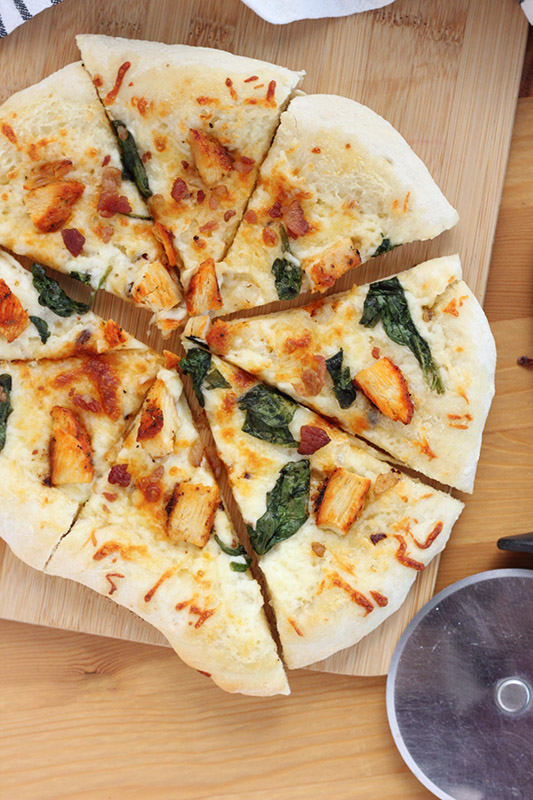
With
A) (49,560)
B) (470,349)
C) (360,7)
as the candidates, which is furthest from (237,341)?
(360,7)

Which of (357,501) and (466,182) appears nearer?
(357,501)

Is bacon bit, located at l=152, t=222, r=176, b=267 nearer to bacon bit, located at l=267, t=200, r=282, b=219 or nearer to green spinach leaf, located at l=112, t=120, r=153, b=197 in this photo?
green spinach leaf, located at l=112, t=120, r=153, b=197

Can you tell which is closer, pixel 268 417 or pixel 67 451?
pixel 67 451

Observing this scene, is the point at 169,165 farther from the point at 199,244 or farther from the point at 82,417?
the point at 82,417

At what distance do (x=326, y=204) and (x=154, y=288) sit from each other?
1.10m

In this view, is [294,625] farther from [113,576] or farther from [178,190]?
[178,190]

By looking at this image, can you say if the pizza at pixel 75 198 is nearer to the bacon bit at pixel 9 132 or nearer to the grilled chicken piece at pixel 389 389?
the bacon bit at pixel 9 132

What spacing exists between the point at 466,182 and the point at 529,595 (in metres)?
2.52

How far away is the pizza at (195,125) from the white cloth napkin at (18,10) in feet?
1.14

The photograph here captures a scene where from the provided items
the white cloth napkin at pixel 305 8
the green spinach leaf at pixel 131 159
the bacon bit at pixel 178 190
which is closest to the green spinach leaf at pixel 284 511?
the bacon bit at pixel 178 190

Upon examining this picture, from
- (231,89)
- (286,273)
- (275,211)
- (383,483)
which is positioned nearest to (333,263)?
(286,273)

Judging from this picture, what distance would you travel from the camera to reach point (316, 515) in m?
4.47

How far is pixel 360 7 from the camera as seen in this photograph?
4.60 m

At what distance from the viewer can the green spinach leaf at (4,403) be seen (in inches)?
171
